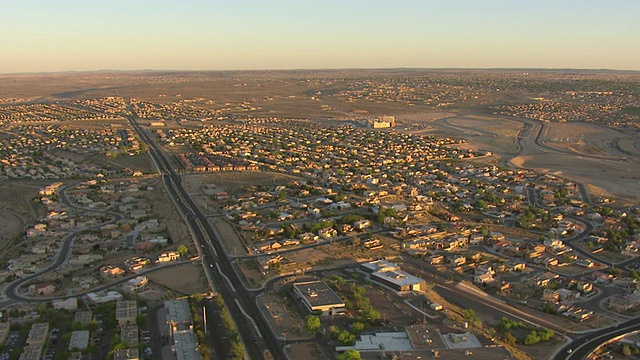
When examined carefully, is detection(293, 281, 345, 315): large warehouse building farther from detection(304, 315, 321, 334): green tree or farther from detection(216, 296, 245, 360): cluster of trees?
detection(216, 296, 245, 360): cluster of trees

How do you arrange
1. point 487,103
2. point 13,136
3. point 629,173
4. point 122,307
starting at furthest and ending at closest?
point 487,103, point 13,136, point 629,173, point 122,307

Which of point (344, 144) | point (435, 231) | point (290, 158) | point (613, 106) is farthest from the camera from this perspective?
point (613, 106)

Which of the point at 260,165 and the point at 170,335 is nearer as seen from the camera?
the point at 170,335

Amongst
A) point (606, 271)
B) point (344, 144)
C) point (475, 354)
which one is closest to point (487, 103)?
point (344, 144)

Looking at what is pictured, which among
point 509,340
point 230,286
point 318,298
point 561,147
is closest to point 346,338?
point 318,298

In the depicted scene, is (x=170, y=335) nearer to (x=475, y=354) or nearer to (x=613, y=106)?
(x=475, y=354)

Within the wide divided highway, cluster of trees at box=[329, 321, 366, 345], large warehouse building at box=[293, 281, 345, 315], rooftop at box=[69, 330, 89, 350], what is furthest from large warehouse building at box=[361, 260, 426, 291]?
rooftop at box=[69, 330, 89, 350]

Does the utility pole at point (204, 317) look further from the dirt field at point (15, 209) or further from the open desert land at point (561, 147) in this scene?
the open desert land at point (561, 147)

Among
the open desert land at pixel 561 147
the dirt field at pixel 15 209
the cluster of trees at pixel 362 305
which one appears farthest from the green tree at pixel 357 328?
the open desert land at pixel 561 147
